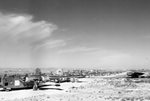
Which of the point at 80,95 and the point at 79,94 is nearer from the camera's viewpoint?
the point at 80,95

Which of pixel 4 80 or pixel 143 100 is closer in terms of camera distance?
pixel 143 100

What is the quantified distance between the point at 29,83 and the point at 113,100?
20.7 meters

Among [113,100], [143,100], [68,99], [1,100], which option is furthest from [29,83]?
[143,100]

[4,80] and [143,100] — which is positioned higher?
[4,80]

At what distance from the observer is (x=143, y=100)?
25.9 metres

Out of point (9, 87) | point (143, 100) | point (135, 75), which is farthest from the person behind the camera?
point (135, 75)

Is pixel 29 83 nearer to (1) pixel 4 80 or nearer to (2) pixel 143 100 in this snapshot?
(1) pixel 4 80

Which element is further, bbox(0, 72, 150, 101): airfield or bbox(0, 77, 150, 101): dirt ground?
bbox(0, 72, 150, 101): airfield

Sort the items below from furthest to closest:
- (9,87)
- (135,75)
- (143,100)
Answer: (135,75)
(9,87)
(143,100)

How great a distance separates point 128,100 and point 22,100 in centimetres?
1351

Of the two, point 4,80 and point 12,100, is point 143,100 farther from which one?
point 4,80

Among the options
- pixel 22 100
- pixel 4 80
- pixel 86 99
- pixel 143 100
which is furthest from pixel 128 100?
pixel 4 80

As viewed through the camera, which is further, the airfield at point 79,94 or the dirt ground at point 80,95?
the airfield at point 79,94

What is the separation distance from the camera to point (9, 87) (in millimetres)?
39969
